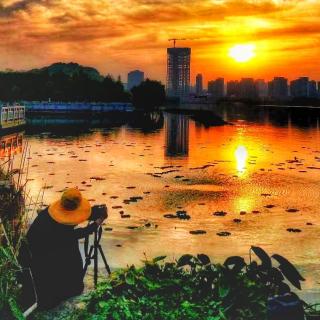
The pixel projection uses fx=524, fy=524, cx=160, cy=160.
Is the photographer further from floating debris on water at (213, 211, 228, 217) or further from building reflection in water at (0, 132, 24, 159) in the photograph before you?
building reflection in water at (0, 132, 24, 159)

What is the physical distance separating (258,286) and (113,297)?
5.14 ft

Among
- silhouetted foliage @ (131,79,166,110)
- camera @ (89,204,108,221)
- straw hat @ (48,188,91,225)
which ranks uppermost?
silhouetted foliage @ (131,79,166,110)

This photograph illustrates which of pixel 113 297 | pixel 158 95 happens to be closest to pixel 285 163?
pixel 113 297

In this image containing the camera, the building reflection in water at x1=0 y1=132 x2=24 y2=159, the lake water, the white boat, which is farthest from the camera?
the white boat

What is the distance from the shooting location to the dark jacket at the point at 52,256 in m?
8.12

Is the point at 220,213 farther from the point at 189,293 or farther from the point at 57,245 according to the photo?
the point at 189,293

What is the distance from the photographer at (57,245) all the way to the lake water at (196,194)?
3.27 meters

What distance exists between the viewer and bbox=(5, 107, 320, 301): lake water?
13.5 m

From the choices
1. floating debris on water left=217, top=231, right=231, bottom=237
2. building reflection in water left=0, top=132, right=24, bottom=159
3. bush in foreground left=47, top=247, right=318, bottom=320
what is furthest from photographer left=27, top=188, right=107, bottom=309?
building reflection in water left=0, top=132, right=24, bottom=159

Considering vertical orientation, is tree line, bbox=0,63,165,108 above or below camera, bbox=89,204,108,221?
above

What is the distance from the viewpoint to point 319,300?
9758mm

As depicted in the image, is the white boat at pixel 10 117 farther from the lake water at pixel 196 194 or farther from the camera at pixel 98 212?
the camera at pixel 98 212

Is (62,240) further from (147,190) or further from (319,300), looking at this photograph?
(147,190)

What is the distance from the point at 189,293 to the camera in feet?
18.6
